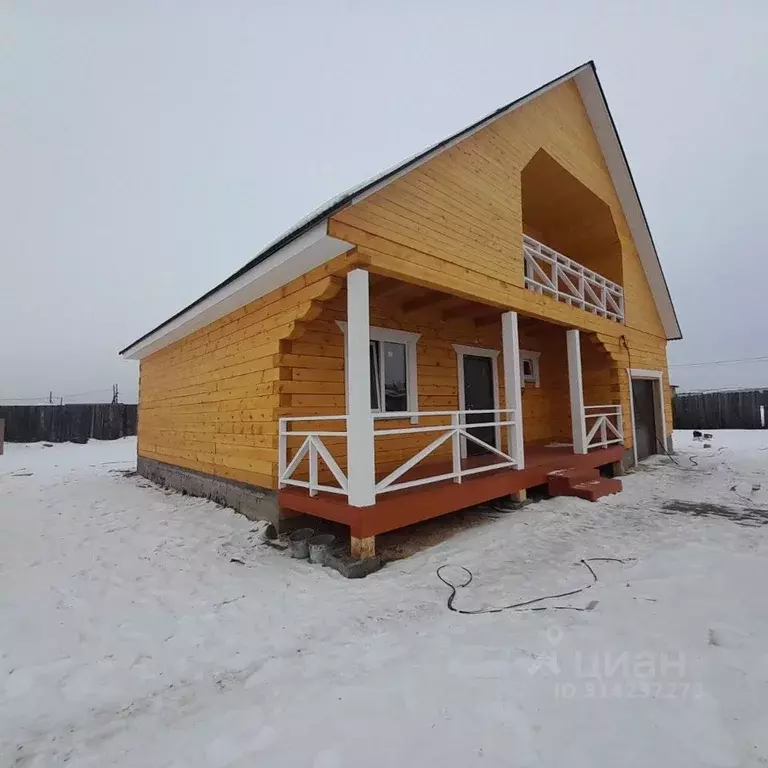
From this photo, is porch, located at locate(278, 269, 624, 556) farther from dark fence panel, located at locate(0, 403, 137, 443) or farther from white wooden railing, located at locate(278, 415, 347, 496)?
dark fence panel, located at locate(0, 403, 137, 443)

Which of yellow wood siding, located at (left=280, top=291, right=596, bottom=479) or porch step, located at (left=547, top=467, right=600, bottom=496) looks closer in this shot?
yellow wood siding, located at (left=280, top=291, right=596, bottom=479)

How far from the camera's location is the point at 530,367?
10.5 meters

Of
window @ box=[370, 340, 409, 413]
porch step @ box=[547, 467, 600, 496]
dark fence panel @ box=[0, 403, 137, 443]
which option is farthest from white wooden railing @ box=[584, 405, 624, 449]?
dark fence panel @ box=[0, 403, 137, 443]

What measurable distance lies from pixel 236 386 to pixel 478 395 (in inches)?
192

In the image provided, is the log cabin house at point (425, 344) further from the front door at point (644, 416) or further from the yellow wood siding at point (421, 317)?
the front door at point (644, 416)

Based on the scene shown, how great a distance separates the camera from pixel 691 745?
179cm

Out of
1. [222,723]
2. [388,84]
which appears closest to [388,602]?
[222,723]

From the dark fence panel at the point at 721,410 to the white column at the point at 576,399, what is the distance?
18.6 meters

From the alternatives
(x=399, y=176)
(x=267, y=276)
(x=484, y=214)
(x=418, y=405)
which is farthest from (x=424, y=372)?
(x=399, y=176)

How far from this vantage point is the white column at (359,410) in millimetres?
4301

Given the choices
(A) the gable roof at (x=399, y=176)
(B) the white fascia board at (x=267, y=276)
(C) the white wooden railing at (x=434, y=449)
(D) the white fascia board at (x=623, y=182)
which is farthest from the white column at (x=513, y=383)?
(D) the white fascia board at (x=623, y=182)

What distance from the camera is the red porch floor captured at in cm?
435

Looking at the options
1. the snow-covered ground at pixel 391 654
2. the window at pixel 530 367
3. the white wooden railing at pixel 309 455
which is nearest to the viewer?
the snow-covered ground at pixel 391 654

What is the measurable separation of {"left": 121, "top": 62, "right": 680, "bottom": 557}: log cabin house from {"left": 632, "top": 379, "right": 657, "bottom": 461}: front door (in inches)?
6.8
